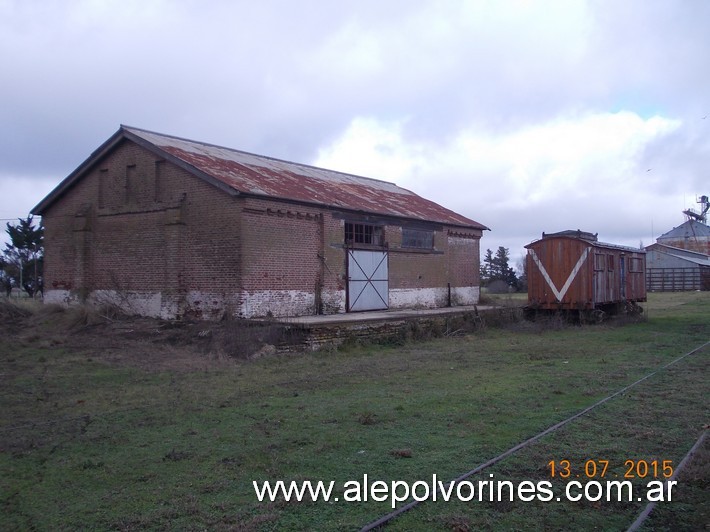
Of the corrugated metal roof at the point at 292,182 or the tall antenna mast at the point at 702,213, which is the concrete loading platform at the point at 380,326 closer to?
the corrugated metal roof at the point at 292,182

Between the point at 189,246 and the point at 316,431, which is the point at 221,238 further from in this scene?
the point at 316,431

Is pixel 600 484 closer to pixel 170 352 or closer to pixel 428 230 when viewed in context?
pixel 170 352

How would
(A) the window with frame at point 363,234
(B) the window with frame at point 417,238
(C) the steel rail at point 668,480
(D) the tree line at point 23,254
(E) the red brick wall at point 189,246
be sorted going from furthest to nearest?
(D) the tree line at point 23,254 < (B) the window with frame at point 417,238 < (A) the window with frame at point 363,234 < (E) the red brick wall at point 189,246 < (C) the steel rail at point 668,480

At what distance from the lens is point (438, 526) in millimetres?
4508

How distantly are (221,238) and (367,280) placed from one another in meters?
5.69

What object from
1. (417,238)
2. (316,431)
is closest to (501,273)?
(417,238)

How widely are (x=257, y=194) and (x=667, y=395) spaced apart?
466 inches

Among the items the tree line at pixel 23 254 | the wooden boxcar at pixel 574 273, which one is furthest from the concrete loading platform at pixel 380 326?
the tree line at pixel 23 254

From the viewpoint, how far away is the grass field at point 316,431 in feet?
15.7

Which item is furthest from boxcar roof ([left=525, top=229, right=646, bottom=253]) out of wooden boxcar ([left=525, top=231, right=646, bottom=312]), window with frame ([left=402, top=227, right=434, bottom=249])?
window with frame ([left=402, top=227, right=434, bottom=249])

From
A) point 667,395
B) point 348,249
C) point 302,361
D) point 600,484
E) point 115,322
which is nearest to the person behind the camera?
point 600,484

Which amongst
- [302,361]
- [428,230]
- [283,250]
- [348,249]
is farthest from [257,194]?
[428,230]

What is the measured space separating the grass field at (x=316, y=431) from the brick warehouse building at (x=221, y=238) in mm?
3978

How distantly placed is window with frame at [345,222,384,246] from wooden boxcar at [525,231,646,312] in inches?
227
